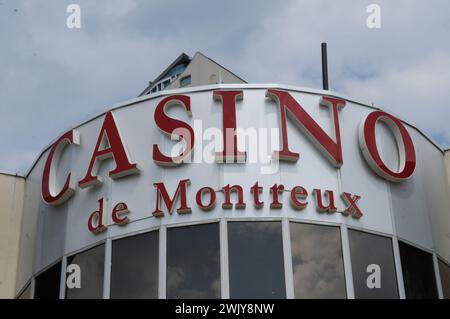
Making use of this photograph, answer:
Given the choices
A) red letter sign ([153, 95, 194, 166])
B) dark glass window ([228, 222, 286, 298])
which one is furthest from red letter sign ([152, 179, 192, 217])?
dark glass window ([228, 222, 286, 298])

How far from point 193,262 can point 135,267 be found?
1.27 metres

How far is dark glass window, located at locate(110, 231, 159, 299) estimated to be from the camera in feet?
55.4

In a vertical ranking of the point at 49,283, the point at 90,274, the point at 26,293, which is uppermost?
the point at 26,293

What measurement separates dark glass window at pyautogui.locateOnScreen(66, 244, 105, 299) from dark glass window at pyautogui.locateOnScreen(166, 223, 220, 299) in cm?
167

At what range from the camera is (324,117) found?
18.5 metres

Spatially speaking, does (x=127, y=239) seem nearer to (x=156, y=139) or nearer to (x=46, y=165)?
(x=156, y=139)

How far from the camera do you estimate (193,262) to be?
1675cm

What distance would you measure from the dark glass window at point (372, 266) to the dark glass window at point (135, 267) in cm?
407

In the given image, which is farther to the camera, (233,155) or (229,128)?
(229,128)

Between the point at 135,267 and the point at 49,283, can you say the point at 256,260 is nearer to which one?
the point at 135,267

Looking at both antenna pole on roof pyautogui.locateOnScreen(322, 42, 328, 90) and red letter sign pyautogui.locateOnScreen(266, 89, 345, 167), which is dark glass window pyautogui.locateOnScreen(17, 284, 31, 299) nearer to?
red letter sign pyautogui.locateOnScreen(266, 89, 345, 167)

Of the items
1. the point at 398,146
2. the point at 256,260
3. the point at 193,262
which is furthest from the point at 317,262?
the point at 398,146

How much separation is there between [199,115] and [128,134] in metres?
1.70

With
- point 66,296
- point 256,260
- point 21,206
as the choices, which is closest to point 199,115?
point 256,260
